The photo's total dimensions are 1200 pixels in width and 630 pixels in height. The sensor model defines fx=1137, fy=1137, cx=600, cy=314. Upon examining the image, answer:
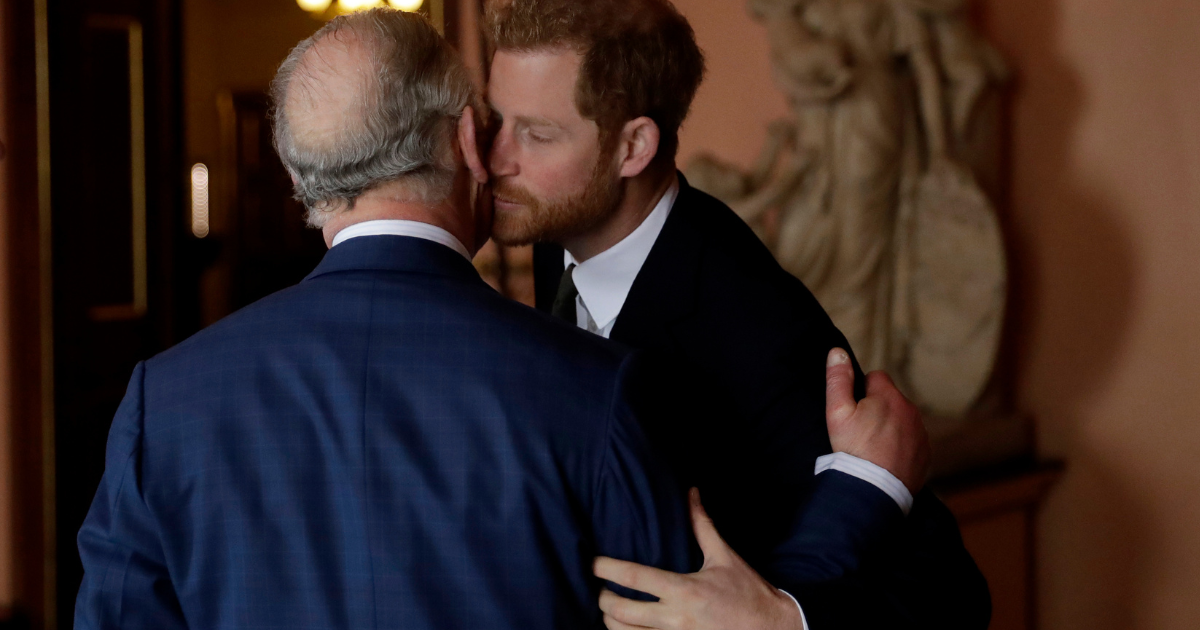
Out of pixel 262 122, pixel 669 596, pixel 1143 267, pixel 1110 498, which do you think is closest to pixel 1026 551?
pixel 1110 498

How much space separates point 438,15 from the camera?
4.10 meters

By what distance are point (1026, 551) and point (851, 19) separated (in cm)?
237

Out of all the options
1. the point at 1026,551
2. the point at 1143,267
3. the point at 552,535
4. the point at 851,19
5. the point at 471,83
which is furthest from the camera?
the point at 1026,551

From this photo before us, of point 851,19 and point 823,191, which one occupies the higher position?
point 851,19

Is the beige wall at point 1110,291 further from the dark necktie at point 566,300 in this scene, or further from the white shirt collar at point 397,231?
the white shirt collar at point 397,231

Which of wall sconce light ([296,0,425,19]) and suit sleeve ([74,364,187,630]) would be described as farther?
wall sconce light ([296,0,425,19])

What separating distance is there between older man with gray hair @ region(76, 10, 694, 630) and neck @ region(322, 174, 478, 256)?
0.01 m

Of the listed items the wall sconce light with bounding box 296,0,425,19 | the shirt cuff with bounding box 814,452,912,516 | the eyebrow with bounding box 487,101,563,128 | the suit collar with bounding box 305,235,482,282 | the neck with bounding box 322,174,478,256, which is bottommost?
the shirt cuff with bounding box 814,452,912,516

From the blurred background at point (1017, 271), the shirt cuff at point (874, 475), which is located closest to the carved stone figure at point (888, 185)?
the blurred background at point (1017, 271)

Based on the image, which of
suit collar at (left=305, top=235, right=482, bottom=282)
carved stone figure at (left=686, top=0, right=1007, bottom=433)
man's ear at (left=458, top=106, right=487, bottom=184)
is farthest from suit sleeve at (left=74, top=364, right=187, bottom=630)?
carved stone figure at (left=686, top=0, right=1007, bottom=433)

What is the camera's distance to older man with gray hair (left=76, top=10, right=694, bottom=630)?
1263mm

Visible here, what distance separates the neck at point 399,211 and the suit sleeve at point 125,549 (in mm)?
297

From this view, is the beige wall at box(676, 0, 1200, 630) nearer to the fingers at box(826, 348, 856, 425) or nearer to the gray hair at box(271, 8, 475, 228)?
the fingers at box(826, 348, 856, 425)

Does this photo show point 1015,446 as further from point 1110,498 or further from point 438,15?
point 438,15
